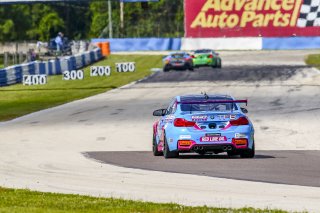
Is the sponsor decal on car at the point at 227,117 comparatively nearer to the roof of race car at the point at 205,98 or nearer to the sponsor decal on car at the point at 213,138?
the sponsor decal on car at the point at 213,138

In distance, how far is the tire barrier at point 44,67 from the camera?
5175cm

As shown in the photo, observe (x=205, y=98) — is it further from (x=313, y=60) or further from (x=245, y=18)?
(x=245, y=18)

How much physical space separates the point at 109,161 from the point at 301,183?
16.8 feet

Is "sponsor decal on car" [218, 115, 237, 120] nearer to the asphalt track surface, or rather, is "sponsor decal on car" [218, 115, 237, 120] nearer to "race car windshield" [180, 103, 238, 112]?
"race car windshield" [180, 103, 238, 112]

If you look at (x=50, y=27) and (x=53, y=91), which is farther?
(x=50, y=27)

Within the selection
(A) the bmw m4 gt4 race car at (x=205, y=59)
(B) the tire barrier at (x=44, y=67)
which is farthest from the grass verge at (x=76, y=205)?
(A) the bmw m4 gt4 race car at (x=205, y=59)

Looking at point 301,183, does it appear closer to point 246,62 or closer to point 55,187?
point 55,187

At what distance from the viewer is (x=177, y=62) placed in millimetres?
60750

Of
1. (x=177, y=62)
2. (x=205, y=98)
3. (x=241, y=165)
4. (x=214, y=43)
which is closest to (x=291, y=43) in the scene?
(x=214, y=43)

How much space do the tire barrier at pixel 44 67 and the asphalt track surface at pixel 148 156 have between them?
928cm

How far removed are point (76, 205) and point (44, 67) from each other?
46117mm

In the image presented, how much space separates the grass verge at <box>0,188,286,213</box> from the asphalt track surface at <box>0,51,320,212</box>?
2.10 ft

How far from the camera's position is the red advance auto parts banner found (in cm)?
9444

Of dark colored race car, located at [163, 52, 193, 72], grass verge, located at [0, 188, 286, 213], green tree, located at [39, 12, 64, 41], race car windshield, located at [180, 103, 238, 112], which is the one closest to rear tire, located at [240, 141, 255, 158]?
race car windshield, located at [180, 103, 238, 112]
